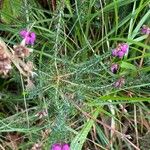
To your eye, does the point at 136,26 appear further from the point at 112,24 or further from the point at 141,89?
the point at 141,89

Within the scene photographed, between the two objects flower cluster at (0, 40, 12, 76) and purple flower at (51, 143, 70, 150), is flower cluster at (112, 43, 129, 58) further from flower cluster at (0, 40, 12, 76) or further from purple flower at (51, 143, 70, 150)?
flower cluster at (0, 40, 12, 76)

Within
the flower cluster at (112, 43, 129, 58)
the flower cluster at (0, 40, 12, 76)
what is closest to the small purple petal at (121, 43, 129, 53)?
the flower cluster at (112, 43, 129, 58)

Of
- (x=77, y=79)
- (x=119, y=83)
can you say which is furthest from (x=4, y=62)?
(x=119, y=83)

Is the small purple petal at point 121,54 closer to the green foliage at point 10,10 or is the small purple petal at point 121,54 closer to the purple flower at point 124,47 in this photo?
the purple flower at point 124,47

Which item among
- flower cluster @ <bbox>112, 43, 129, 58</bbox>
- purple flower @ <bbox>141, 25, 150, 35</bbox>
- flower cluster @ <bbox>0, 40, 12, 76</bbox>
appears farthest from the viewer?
purple flower @ <bbox>141, 25, 150, 35</bbox>

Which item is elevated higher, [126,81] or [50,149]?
[126,81]

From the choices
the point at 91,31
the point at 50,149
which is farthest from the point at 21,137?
the point at 91,31

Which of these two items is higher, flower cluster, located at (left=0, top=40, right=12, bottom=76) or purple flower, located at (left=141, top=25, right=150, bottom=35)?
flower cluster, located at (left=0, top=40, right=12, bottom=76)
